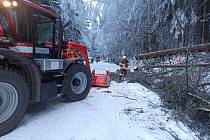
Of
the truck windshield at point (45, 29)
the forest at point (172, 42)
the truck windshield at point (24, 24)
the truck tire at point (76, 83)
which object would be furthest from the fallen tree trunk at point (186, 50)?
the truck windshield at point (24, 24)

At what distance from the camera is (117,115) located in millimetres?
8023

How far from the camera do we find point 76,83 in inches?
385

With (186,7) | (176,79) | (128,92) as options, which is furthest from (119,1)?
(176,79)

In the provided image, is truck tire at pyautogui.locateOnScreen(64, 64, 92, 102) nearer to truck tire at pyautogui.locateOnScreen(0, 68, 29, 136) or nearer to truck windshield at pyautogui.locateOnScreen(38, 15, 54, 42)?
truck windshield at pyautogui.locateOnScreen(38, 15, 54, 42)

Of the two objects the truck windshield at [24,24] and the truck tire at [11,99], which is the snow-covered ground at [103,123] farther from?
the truck windshield at [24,24]

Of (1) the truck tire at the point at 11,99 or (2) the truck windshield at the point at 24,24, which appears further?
(2) the truck windshield at the point at 24,24

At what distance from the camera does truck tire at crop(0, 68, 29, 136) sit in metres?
6.38

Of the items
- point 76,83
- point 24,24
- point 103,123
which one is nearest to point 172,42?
point 76,83

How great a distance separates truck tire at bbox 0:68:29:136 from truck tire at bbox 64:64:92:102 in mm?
2454

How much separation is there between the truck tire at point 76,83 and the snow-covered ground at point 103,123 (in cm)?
24

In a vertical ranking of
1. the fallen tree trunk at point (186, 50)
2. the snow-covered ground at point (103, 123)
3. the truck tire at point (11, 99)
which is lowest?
the snow-covered ground at point (103, 123)

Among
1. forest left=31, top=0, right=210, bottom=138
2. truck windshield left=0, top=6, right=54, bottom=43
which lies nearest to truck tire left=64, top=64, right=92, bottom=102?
truck windshield left=0, top=6, right=54, bottom=43

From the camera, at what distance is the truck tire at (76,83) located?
923 cm

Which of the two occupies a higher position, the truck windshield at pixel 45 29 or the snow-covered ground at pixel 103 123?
the truck windshield at pixel 45 29
